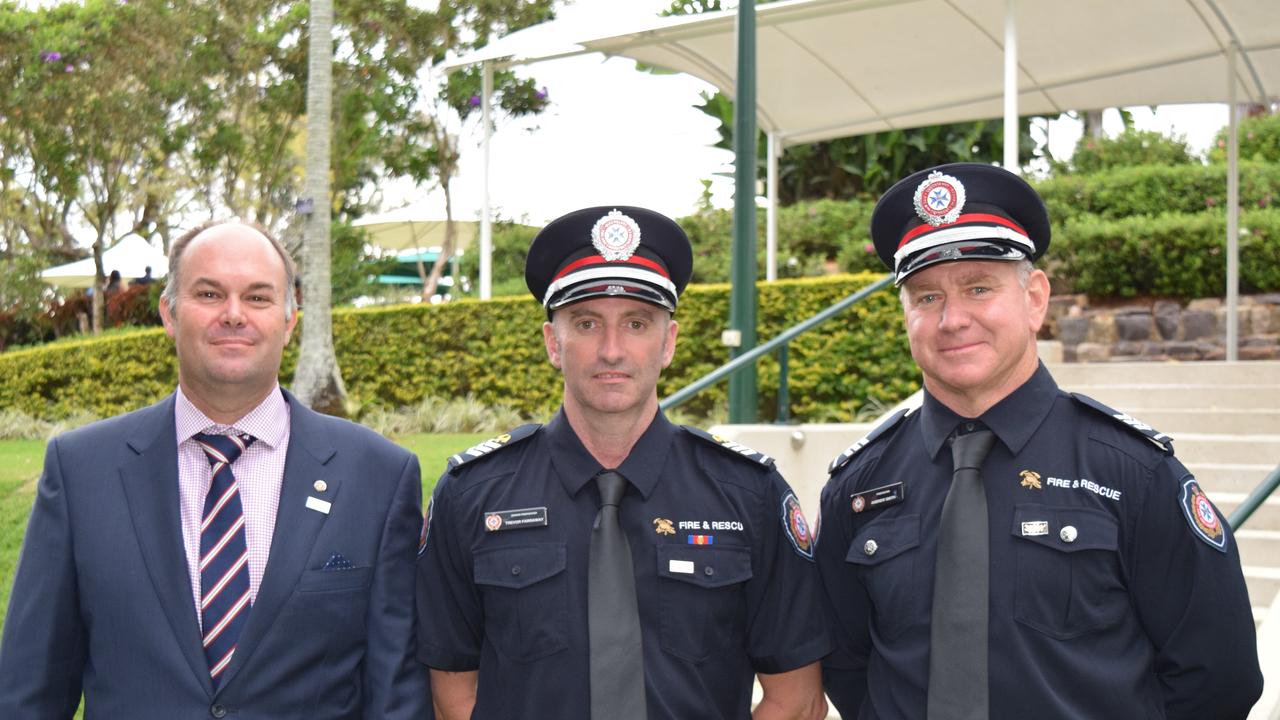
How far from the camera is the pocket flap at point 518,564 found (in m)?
2.70

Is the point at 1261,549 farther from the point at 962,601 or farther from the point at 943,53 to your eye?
the point at 943,53

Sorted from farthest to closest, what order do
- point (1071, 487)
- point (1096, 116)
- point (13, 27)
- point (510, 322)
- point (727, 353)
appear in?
1. point (1096, 116)
2. point (13, 27)
3. point (510, 322)
4. point (727, 353)
5. point (1071, 487)

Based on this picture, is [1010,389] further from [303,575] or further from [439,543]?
[303,575]

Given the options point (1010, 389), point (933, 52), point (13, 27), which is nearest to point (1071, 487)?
point (1010, 389)

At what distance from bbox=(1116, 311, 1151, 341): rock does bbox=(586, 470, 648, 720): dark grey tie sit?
849 cm

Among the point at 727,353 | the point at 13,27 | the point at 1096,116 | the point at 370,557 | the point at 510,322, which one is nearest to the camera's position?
the point at 370,557

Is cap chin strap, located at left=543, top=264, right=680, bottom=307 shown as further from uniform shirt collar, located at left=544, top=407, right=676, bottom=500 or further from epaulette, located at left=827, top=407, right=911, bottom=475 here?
epaulette, located at left=827, top=407, right=911, bottom=475

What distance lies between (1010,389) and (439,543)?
4.34 feet

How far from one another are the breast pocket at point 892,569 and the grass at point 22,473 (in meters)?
4.45

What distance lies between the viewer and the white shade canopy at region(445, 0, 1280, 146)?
9.31 meters

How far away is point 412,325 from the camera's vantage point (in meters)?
A: 13.4

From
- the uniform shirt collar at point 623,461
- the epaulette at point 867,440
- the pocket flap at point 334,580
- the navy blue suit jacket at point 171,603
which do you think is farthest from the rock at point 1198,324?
the pocket flap at point 334,580

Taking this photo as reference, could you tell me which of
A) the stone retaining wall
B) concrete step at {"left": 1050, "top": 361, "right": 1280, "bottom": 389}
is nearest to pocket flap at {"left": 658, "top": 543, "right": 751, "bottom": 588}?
concrete step at {"left": 1050, "top": 361, "right": 1280, "bottom": 389}

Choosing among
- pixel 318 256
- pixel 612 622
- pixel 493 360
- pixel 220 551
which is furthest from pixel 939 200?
pixel 493 360
